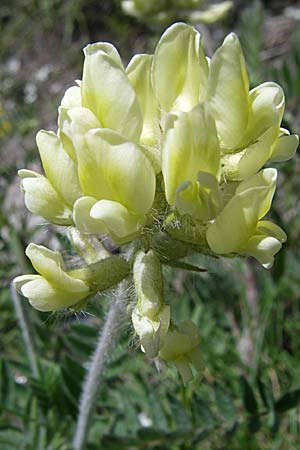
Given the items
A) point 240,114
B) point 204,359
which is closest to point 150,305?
point 240,114

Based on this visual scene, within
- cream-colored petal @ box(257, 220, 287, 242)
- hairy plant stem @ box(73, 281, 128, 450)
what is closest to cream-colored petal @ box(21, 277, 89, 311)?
hairy plant stem @ box(73, 281, 128, 450)

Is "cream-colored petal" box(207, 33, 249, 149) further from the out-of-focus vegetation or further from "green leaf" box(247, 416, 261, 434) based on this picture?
"green leaf" box(247, 416, 261, 434)

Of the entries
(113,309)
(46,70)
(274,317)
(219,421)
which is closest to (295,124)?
(274,317)

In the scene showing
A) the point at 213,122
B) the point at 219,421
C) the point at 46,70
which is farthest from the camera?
the point at 46,70

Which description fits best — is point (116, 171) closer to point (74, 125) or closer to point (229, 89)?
point (74, 125)

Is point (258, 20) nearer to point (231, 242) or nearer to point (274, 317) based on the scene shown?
point (274, 317)
